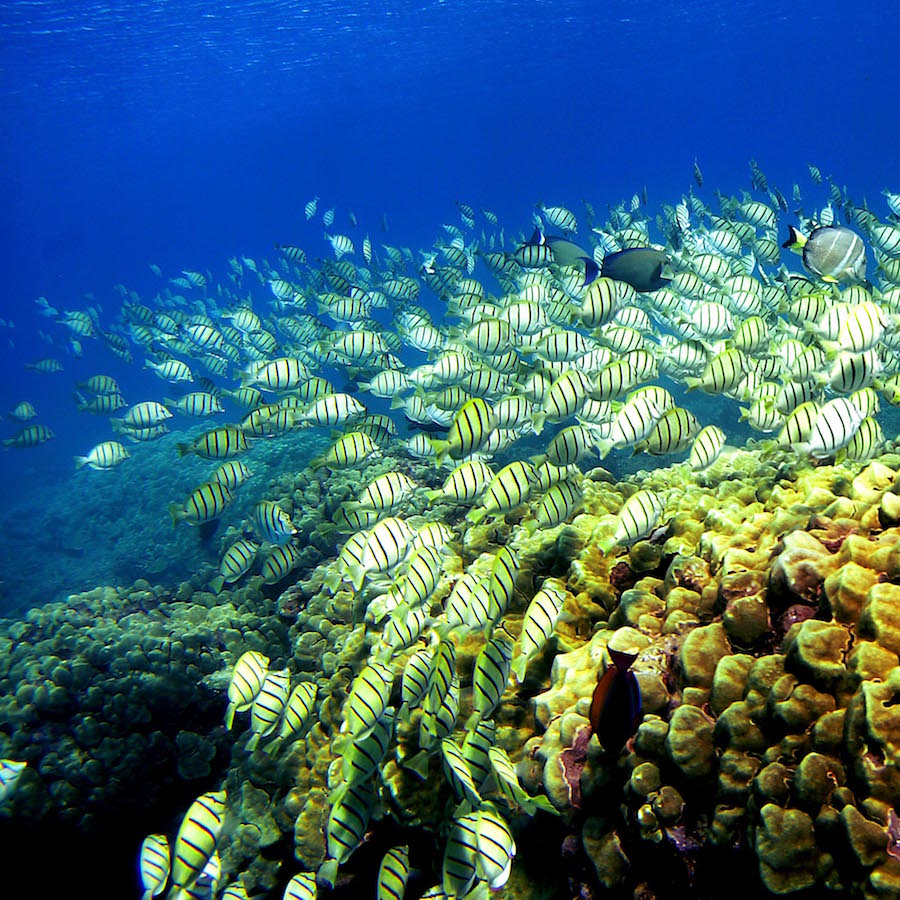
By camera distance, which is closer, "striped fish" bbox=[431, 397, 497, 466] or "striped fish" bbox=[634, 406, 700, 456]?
"striped fish" bbox=[634, 406, 700, 456]

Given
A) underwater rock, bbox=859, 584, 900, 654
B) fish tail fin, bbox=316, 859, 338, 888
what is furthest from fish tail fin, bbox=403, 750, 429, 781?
underwater rock, bbox=859, 584, 900, 654

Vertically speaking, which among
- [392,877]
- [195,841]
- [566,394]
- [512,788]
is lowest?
[392,877]

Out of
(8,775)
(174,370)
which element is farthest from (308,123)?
(8,775)

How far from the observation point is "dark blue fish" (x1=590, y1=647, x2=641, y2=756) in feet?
6.55

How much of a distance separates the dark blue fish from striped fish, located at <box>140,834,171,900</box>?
2.72m

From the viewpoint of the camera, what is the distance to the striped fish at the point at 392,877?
2727 mm

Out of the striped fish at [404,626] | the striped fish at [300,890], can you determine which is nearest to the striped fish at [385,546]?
the striped fish at [404,626]

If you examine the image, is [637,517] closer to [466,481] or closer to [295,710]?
[466,481]

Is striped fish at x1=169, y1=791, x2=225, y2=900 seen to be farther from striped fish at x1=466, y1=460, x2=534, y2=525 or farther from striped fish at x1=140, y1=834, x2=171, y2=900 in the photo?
striped fish at x1=466, y1=460, x2=534, y2=525

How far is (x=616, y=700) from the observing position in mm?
2033

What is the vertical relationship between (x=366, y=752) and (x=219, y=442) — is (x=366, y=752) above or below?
below

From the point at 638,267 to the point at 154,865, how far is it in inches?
208

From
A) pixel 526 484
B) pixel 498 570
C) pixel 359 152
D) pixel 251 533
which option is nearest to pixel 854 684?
pixel 498 570

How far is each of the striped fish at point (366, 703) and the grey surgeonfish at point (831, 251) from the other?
14.5 ft
